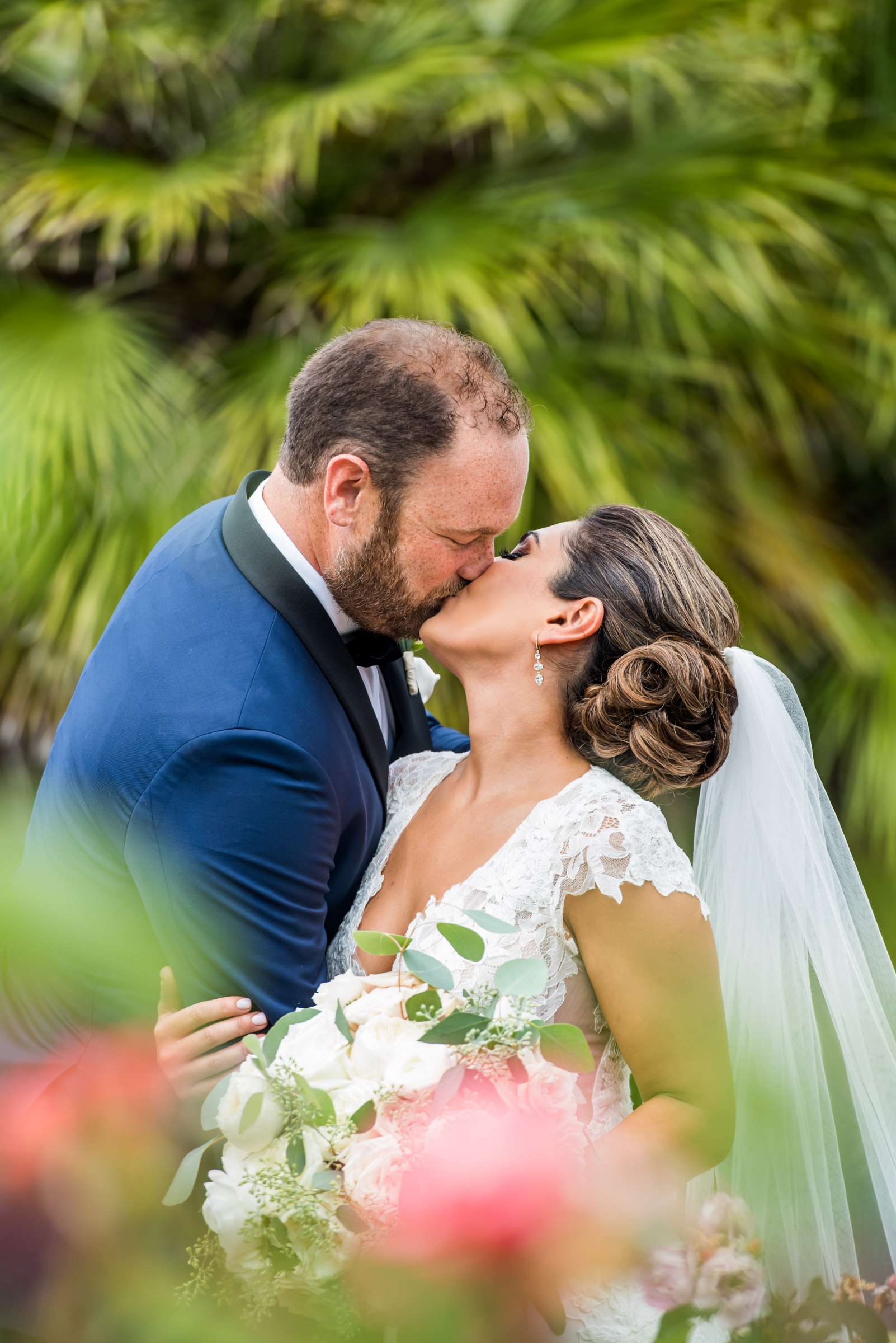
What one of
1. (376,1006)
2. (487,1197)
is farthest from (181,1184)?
(376,1006)

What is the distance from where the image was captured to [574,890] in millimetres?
2000

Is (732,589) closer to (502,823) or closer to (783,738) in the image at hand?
(783,738)

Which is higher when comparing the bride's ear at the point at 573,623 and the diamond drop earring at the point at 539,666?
the bride's ear at the point at 573,623

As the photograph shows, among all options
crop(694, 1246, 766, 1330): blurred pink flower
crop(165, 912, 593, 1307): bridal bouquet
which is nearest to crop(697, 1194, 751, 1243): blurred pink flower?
crop(694, 1246, 766, 1330): blurred pink flower

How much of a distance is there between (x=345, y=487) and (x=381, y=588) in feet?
0.68

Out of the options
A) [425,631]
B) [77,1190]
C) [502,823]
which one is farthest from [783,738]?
[77,1190]

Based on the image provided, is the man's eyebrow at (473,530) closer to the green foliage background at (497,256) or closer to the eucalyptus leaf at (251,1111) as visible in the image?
the eucalyptus leaf at (251,1111)

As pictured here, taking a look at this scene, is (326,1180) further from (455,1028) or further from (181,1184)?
(181,1184)

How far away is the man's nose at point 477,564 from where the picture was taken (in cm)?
227

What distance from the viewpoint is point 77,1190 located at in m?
0.68

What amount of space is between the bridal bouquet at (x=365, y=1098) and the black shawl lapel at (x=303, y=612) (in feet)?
2.83

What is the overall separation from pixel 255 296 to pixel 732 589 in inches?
80.3

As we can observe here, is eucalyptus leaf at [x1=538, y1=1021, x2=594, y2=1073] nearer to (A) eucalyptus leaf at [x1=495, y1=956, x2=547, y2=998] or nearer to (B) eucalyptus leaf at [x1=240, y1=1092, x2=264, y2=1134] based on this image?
(A) eucalyptus leaf at [x1=495, y1=956, x2=547, y2=998]

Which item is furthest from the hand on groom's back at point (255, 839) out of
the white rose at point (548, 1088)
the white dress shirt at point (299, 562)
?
the white rose at point (548, 1088)
